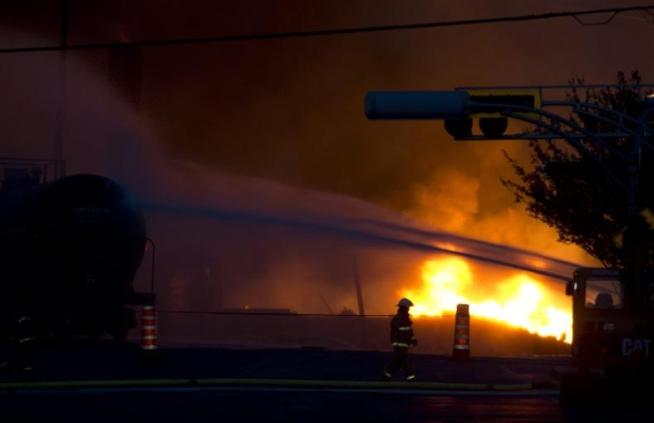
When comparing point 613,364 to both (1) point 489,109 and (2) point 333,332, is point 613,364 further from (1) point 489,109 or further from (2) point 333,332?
(2) point 333,332

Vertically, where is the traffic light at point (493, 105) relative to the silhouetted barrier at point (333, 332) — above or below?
above

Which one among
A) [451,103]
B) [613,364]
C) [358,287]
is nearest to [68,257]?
[451,103]

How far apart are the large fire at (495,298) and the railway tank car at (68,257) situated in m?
12.8

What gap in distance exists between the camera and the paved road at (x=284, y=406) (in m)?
17.9

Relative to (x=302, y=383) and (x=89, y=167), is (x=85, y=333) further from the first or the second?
(x=89, y=167)

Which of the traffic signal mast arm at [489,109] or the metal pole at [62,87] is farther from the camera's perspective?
the metal pole at [62,87]

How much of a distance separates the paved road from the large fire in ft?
61.3

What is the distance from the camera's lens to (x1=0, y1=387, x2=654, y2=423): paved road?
58.7 feet

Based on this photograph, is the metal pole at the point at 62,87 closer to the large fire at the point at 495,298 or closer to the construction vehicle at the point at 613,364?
the large fire at the point at 495,298

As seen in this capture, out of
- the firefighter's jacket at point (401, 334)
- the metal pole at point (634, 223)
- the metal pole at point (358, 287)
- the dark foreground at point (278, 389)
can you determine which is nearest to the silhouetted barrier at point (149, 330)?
the dark foreground at point (278, 389)

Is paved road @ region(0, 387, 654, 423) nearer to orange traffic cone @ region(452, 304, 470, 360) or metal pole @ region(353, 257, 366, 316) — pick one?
orange traffic cone @ region(452, 304, 470, 360)

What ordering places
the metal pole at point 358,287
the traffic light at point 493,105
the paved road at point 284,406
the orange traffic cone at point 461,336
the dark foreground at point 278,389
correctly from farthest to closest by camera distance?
the metal pole at point 358,287 < the orange traffic cone at point 461,336 < the traffic light at point 493,105 < the dark foreground at point 278,389 < the paved road at point 284,406

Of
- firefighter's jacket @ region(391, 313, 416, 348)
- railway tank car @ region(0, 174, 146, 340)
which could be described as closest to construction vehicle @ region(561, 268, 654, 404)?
firefighter's jacket @ region(391, 313, 416, 348)

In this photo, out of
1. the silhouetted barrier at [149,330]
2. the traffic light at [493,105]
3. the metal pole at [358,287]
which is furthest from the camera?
the metal pole at [358,287]
